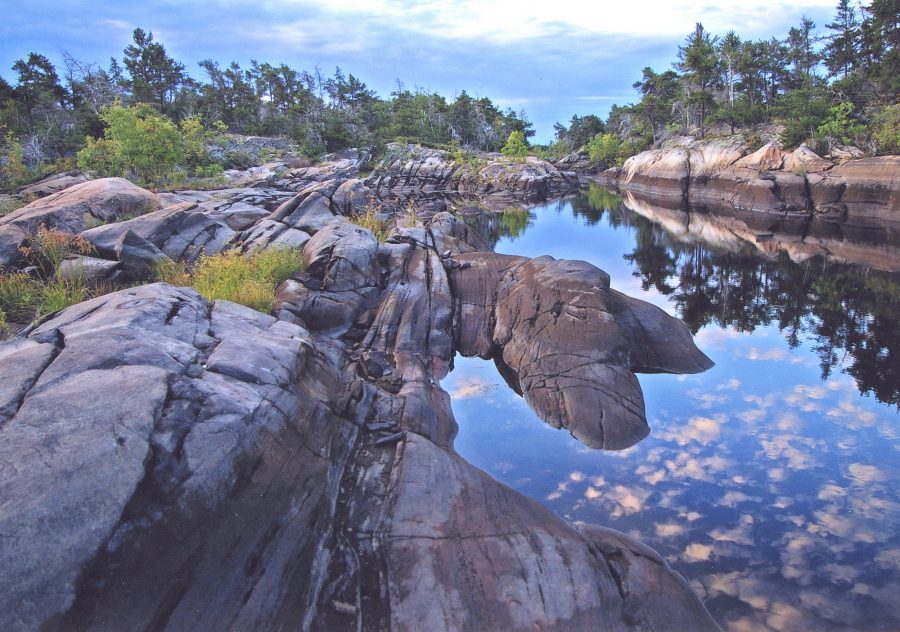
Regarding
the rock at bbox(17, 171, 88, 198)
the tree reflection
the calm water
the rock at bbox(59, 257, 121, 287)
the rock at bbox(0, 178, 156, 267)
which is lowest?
the calm water

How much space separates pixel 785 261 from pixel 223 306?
25616 mm

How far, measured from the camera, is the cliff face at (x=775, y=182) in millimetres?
32500

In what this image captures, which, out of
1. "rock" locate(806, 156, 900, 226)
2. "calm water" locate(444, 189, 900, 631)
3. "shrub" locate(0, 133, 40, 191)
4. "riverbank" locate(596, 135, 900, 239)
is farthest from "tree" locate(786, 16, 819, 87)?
"shrub" locate(0, 133, 40, 191)

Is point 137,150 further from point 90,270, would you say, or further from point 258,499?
point 258,499

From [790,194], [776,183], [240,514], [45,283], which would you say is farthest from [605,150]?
[240,514]

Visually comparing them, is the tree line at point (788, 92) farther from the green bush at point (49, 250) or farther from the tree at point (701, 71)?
the green bush at point (49, 250)

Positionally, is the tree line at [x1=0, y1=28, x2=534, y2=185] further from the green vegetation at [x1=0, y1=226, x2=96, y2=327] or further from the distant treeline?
the green vegetation at [x1=0, y1=226, x2=96, y2=327]

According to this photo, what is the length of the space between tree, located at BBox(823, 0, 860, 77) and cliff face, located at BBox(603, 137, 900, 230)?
60.0ft

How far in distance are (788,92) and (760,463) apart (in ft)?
208

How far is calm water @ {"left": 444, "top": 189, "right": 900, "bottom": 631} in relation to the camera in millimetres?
7055

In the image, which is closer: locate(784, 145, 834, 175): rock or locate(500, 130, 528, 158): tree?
locate(784, 145, 834, 175): rock

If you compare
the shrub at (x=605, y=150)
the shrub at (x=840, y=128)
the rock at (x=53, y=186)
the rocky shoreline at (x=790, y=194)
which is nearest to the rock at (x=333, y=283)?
the rock at (x=53, y=186)

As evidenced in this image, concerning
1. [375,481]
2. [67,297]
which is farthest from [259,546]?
[67,297]

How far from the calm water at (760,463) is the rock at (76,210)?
470 inches
